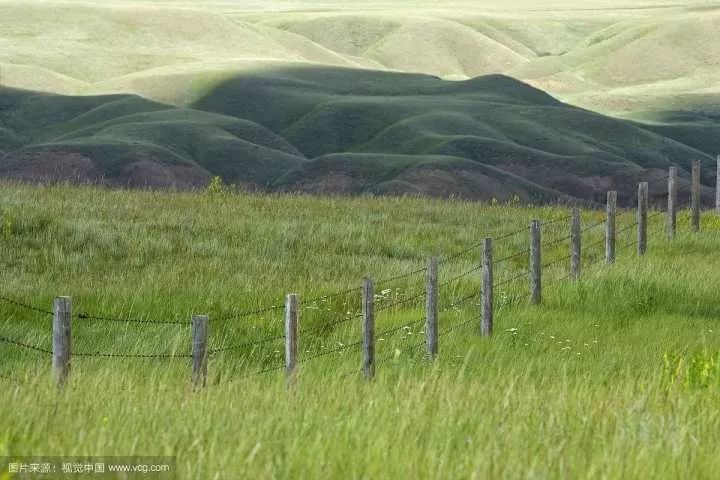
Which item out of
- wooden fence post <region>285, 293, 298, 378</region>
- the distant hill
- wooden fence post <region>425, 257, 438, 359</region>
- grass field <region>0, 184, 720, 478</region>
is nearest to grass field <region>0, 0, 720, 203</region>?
the distant hill

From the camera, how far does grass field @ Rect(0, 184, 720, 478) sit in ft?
20.5

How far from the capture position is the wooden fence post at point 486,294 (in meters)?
15.4

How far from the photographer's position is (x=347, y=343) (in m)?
14.8

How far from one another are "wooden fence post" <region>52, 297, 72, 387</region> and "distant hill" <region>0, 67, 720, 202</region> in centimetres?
4128

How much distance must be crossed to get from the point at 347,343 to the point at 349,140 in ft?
249

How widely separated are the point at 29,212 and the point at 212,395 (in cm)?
1922

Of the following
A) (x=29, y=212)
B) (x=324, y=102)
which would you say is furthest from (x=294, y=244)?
(x=324, y=102)

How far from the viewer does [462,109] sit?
93.4 metres

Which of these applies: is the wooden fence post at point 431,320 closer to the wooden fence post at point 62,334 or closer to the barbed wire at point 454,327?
the barbed wire at point 454,327

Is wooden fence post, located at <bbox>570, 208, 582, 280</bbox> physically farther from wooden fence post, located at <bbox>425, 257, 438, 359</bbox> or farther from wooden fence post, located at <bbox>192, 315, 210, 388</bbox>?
wooden fence post, located at <bbox>192, 315, 210, 388</bbox>

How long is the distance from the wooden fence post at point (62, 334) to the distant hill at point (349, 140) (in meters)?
41.3

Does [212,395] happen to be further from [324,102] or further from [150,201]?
[324,102]

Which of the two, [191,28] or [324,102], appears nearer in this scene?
Result: [324,102]

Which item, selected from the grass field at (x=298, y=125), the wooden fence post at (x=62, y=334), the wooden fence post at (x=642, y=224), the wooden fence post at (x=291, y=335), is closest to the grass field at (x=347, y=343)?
the wooden fence post at (x=62, y=334)
